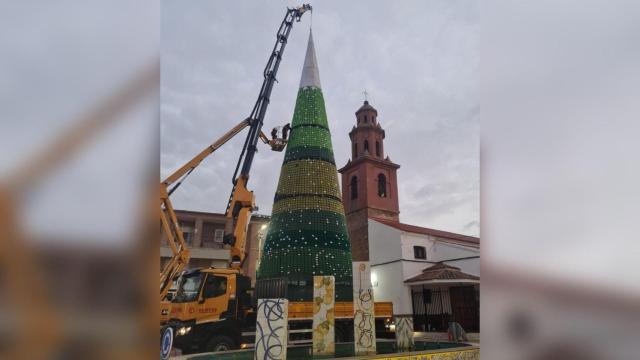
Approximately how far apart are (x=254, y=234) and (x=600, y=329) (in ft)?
113

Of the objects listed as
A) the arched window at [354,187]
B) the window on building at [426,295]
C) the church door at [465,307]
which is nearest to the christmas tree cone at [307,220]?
the church door at [465,307]

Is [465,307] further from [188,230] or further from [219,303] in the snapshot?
[188,230]

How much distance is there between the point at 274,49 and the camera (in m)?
16.1

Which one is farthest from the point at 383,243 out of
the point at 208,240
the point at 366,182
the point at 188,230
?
the point at 188,230

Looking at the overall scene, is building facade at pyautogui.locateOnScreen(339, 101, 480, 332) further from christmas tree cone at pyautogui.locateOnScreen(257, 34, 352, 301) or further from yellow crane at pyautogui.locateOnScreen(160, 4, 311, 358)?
yellow crane at pyautogui.locateOnScreen(160, 4, 311, 358)

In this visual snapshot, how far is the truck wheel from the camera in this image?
9.78 meters

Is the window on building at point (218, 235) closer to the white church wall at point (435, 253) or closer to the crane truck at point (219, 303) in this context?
the white church wall at point (435, 253)

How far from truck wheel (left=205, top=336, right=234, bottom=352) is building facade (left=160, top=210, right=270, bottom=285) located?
70.4ft

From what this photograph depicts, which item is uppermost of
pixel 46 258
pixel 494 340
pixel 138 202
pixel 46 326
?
pixel 138 202

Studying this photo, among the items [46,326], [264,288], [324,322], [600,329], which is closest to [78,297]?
[46,326]

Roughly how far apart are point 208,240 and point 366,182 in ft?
53.0

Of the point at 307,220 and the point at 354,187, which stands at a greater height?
the point at 354,187

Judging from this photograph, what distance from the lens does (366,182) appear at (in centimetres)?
2653

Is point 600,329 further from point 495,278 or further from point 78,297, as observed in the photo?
point 78,297
